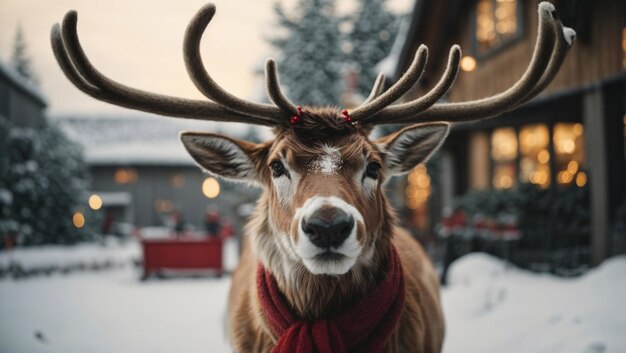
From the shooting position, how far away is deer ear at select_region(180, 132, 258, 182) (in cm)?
286

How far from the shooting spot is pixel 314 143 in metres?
2.58

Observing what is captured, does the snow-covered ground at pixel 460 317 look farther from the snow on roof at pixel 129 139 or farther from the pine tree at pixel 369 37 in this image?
the snow on roof at pixel 129 139

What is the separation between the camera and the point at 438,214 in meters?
18.0

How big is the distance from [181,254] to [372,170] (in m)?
11.4

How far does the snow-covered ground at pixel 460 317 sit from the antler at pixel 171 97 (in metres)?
3.07

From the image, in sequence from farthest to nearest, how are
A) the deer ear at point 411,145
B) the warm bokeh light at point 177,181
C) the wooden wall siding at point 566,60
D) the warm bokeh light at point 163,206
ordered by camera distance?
the warm bokeh light at point 177,181 < the warm bokeh light at point 163,206 < the wooden wall siding at point 566,60 < the deer ear at point 411,145

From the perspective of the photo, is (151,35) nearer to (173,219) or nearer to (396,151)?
(396,151)

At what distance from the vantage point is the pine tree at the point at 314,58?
18.0 metres

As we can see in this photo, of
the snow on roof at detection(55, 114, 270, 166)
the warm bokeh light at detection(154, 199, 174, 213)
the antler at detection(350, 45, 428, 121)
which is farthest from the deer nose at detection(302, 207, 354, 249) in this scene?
the warm bokeh light at detection(154, 199, 174, 213)

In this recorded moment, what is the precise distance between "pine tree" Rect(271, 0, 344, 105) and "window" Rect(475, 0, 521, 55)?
7.33 m

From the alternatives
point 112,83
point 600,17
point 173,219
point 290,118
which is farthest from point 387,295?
point 173,219

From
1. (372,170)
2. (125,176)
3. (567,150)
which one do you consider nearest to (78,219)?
(567,150)

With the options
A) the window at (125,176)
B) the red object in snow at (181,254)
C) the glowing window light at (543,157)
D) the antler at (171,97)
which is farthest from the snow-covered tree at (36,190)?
the window at (125,176)

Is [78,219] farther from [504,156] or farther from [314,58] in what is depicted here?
[504,156]
